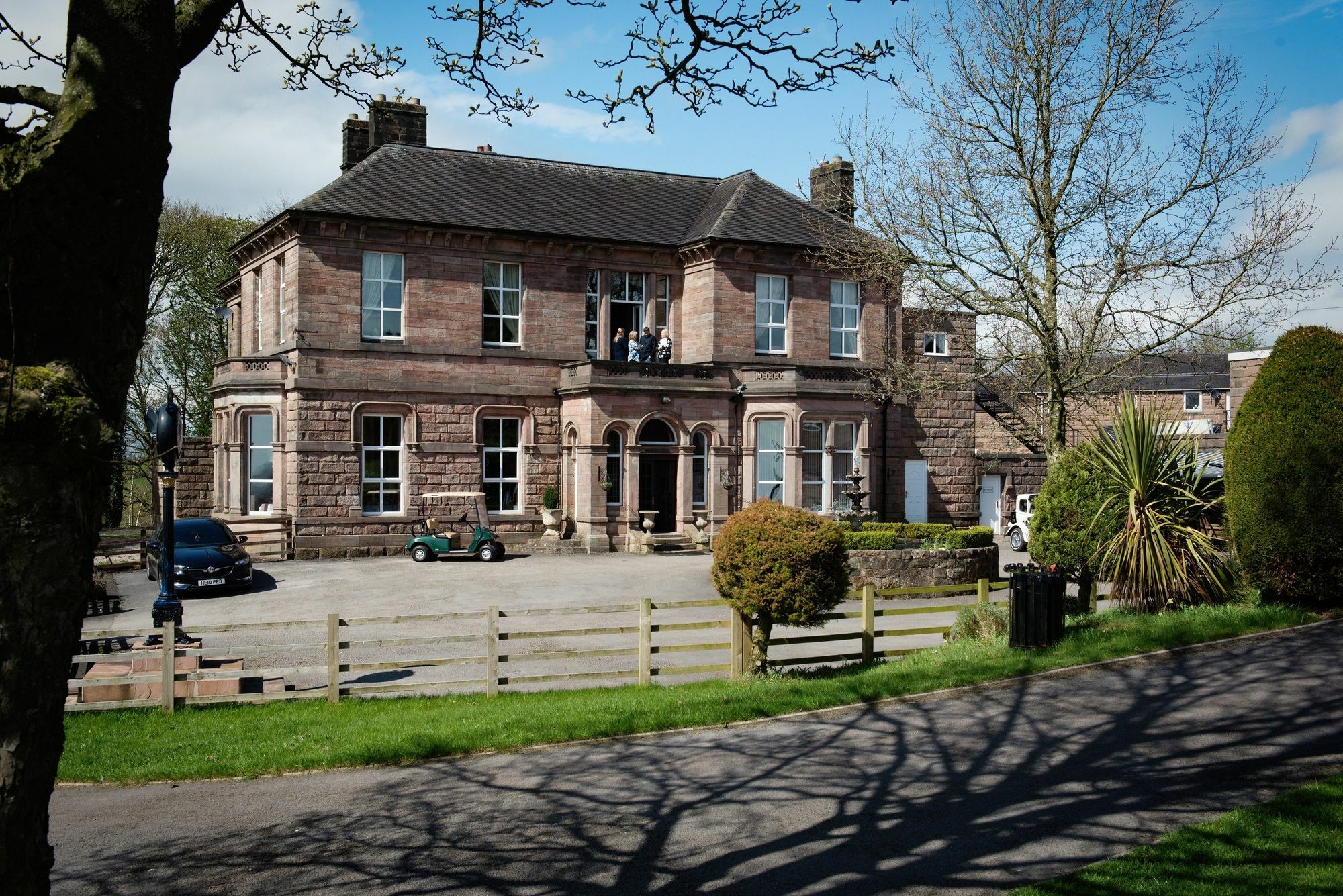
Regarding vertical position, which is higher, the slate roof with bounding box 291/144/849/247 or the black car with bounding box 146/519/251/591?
the slate roof with bounding box 291/144/849/247

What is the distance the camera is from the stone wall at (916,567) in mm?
21812

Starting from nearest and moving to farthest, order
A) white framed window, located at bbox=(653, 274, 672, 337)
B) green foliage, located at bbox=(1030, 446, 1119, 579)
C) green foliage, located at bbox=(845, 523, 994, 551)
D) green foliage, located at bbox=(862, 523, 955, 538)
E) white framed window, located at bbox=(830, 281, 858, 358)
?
1. green foliage, located at bbox=(1030, 446, 1119, 579)
2. green foliage, located at bbox=(845, 523, 994, 551)
3. green foliage, located at bbox=(862, 523, 955, 538)
4. white framed window, located at bbox=(653, 274, 672, 337)
5. white framed window, located at bbox=(830, 281, 858, 358)

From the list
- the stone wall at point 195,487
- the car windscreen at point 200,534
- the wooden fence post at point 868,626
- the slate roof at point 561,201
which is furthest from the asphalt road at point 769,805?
the stone wall at point 195,487

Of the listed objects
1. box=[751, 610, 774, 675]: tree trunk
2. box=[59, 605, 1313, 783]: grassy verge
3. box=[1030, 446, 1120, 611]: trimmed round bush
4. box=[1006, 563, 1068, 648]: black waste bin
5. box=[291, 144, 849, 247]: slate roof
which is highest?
box=[291, 144, 849, 247]: slate roof

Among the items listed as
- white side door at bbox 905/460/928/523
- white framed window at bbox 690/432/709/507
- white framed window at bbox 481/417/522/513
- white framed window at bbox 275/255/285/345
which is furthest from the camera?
white side door at bbox 905/460/928/523

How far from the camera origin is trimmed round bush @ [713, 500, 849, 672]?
12.4 m

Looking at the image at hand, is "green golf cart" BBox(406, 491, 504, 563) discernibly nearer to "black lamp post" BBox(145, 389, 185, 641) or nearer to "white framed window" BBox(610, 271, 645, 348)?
"white framed window" BBox(610, 271, 645, 348)

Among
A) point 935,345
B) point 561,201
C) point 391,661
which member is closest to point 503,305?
point 561,201

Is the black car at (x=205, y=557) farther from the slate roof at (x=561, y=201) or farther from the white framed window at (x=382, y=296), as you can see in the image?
the slate roof at (x=561, y=201)

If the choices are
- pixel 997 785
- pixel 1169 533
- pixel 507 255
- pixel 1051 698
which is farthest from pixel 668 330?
pixel 997 785

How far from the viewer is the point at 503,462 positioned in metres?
30.1

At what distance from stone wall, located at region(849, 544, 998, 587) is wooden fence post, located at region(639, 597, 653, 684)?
369 inches

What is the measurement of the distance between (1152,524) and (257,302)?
26.8 meters

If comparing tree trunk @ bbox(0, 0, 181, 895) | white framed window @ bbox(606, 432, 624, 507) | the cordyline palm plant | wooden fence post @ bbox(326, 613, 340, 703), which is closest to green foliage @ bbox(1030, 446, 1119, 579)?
the cordyline palm plant
